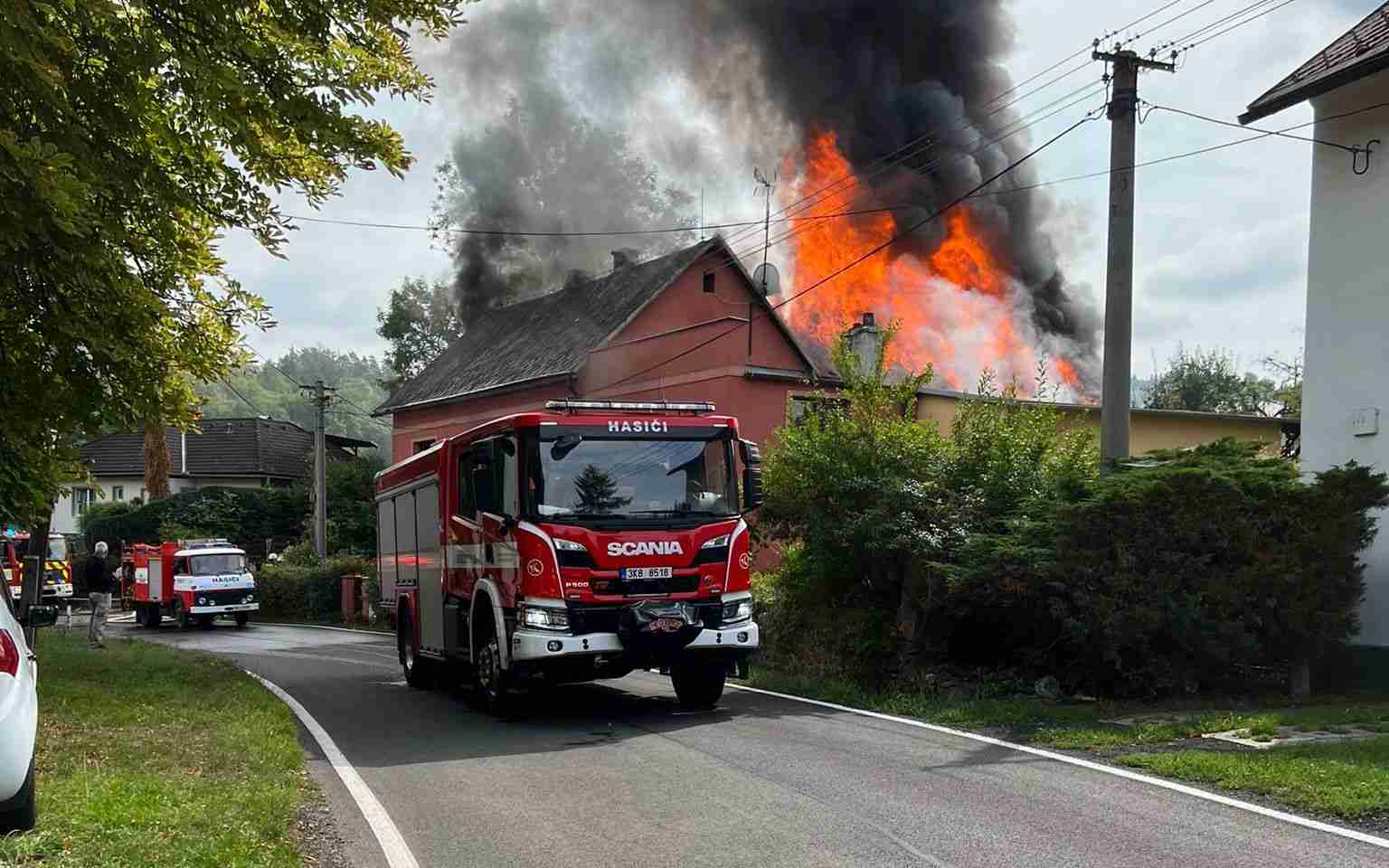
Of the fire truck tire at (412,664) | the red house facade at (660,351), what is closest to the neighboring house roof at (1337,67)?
the fire truck tire at (412,664)

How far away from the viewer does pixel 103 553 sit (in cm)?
2314

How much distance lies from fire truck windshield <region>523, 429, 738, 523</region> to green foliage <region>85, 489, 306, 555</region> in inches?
1459

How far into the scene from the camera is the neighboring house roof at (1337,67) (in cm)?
1325

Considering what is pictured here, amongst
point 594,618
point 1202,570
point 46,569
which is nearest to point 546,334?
point 46,569

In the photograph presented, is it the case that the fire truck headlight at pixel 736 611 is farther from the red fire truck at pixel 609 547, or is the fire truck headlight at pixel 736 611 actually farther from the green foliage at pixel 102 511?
the green foliage at pixel 102 511

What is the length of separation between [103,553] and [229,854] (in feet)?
62.4

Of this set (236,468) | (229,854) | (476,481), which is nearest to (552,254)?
(236,468)

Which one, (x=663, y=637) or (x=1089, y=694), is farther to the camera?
(x=1089, y=694)

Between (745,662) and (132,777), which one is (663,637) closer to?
(745,662)

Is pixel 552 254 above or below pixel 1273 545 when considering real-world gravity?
above

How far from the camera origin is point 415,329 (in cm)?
6506

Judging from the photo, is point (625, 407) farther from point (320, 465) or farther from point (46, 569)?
point (46, 569)

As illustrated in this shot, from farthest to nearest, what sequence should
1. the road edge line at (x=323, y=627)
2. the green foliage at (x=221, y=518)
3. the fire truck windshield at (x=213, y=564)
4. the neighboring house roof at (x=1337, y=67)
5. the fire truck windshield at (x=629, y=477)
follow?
the green foliage at (x=221, y=518)
the fire truck windshield at (x=213, y=564)
the road edge line at (x=323, y=627)
the neighboring house roof at (x=1337, y=67)
the fire truck windshield at (x=629, y=477)

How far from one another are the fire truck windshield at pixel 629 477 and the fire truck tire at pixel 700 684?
1569 mm
